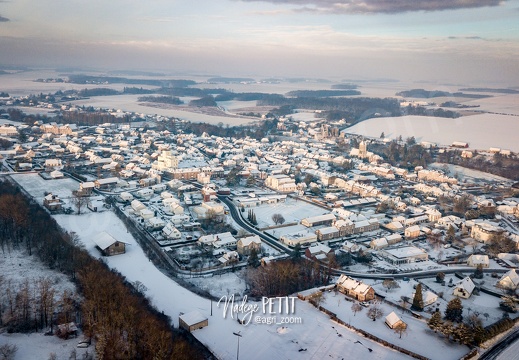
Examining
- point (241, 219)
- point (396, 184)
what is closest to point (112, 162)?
point (241, 219)

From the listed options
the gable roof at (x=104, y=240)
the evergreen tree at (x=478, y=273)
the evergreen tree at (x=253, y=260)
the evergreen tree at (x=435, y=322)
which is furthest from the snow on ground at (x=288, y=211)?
the evergreen tree at (x=435, y=322)

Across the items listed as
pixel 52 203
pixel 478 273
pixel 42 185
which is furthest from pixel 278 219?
pixel 42 185

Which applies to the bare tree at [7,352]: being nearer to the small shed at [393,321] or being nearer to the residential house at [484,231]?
the small shed at [393,321]

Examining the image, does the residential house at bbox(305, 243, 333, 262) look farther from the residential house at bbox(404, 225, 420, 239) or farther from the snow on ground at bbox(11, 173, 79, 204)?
the snow on ground at bbox(11, 173, 79, 204)

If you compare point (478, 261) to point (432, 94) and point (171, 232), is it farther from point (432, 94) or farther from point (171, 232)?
point (432, 94)

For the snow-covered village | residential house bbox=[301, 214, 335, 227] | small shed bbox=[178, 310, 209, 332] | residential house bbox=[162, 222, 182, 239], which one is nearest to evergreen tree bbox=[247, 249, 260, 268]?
the snow-covered village
